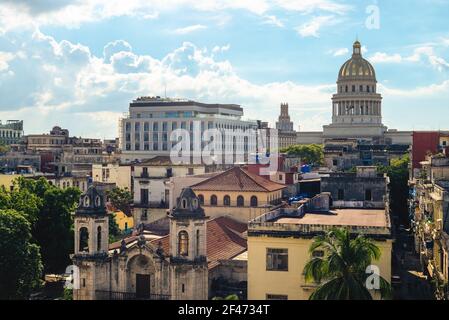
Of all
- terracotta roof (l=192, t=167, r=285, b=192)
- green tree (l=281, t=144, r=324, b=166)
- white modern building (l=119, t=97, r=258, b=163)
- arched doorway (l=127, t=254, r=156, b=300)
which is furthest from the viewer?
white modern building (l=119, t=97, r=258, b=163)

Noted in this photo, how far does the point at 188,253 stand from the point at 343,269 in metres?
12.0

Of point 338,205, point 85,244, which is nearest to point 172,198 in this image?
point 338,205

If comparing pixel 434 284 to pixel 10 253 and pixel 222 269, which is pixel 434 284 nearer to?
pixel 222 269

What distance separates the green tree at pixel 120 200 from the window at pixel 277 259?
52.6 metres

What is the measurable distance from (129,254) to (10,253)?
364 inches

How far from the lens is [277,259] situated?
125ft

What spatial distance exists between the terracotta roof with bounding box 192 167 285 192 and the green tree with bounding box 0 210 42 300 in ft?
50.5

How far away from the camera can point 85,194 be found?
41.2 metres

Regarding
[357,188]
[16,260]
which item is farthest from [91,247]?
[357,188]

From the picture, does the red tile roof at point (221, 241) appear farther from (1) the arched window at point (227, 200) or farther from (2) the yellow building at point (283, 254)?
(2) the yellow building at point (283, 254)

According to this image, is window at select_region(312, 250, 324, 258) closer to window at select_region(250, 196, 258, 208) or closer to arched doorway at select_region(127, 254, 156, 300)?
arched doorway at select_region(127, 254, 156, 300)

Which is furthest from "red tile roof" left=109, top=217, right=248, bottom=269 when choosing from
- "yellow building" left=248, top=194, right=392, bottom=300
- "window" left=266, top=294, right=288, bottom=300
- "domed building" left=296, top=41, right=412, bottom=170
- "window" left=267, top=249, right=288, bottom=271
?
"domed building" left=296, top=41, right=412, bottom=170

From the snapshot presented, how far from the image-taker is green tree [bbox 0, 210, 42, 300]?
43.6 meters

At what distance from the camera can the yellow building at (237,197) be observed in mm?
54250
